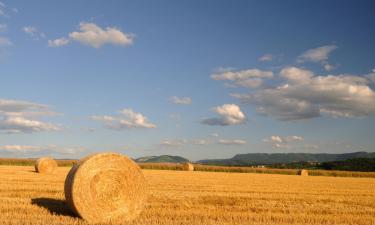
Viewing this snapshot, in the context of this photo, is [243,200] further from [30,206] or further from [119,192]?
[30,206]

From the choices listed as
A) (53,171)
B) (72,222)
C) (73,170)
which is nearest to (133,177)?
(73,170)

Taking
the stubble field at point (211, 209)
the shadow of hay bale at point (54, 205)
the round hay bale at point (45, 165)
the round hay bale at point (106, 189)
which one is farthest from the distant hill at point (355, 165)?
the round hay bale at point (106, 189)

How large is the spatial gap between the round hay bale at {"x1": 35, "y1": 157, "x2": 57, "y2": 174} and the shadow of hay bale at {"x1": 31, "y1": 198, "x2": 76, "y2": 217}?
16521 millimetres

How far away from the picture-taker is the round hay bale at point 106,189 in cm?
1059

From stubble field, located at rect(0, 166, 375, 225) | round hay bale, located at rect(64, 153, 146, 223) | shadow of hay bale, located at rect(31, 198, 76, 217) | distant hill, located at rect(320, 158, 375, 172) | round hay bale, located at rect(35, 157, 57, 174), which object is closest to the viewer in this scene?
stubble field, located at rect(0, 166, 375, 225)

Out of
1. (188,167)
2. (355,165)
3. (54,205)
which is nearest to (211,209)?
(54,205)

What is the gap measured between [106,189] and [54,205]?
64.2 inches

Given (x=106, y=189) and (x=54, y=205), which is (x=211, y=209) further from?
(x=54, y=205)

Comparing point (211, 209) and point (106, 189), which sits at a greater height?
point (106, 189)

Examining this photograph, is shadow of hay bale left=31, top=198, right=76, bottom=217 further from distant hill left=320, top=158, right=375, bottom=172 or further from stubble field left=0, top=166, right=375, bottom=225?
distant hill left=320, top=158, right=375, bottom=172

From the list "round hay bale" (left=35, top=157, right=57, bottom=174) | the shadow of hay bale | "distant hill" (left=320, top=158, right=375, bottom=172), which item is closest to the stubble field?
the shadow of hay bale

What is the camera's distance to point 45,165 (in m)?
29.1

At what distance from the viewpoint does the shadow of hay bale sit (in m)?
11.0

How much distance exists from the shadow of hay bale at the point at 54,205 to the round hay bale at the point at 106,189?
11.2 inches
